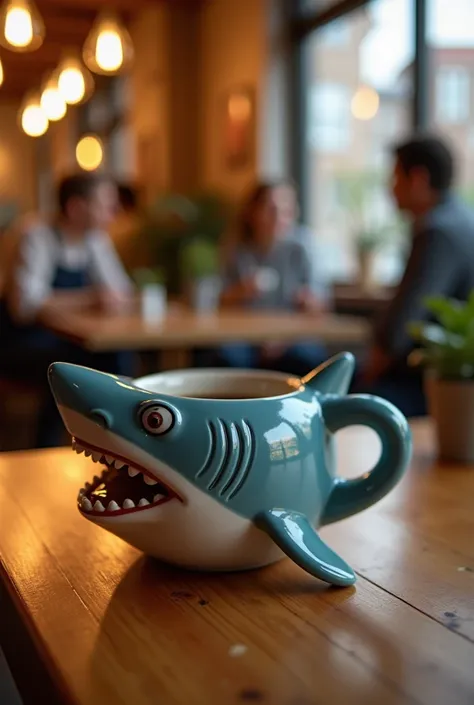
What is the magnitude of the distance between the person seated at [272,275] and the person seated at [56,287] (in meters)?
0.50

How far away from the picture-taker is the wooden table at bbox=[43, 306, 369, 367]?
2.45m

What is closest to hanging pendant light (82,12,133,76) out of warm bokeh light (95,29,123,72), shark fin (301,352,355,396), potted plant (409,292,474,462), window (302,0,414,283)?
warm bokeh light (95,29,123,72)

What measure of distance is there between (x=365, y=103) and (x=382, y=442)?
13.7 ft

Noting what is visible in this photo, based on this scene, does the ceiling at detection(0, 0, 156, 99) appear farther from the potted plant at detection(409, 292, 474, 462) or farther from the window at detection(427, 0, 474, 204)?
the potted plant at detection(409, 292, 474, 462)

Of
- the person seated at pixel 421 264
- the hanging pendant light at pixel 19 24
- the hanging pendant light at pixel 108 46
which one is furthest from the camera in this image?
the hanging pendant light at pixel 108 46

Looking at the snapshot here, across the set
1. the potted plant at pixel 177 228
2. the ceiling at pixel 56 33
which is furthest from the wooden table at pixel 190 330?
the ceiling at pixel 56 33

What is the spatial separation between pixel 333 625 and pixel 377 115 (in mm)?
4197

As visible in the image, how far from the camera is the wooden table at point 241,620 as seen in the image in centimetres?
52

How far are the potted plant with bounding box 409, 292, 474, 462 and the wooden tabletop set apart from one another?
143cm

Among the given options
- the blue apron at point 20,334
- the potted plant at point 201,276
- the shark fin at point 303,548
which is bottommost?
the blue apron at point 20,334

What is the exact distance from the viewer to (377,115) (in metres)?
4.48

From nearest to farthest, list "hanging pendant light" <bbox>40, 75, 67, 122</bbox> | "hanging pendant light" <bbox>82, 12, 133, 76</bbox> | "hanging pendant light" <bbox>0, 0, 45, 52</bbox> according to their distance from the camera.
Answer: "hanging pendant light" <bbox>0, 0, 45, 52</bbox>, "hanging pendant light" <bbox>82, 12, 133, 76</bbox>, "hanging pendant light" <bbox>40, 75, 67, 122</bbox>

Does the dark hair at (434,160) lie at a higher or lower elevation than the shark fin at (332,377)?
→ higher

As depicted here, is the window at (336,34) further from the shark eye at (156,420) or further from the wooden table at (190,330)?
the shark eye at (156,420)
